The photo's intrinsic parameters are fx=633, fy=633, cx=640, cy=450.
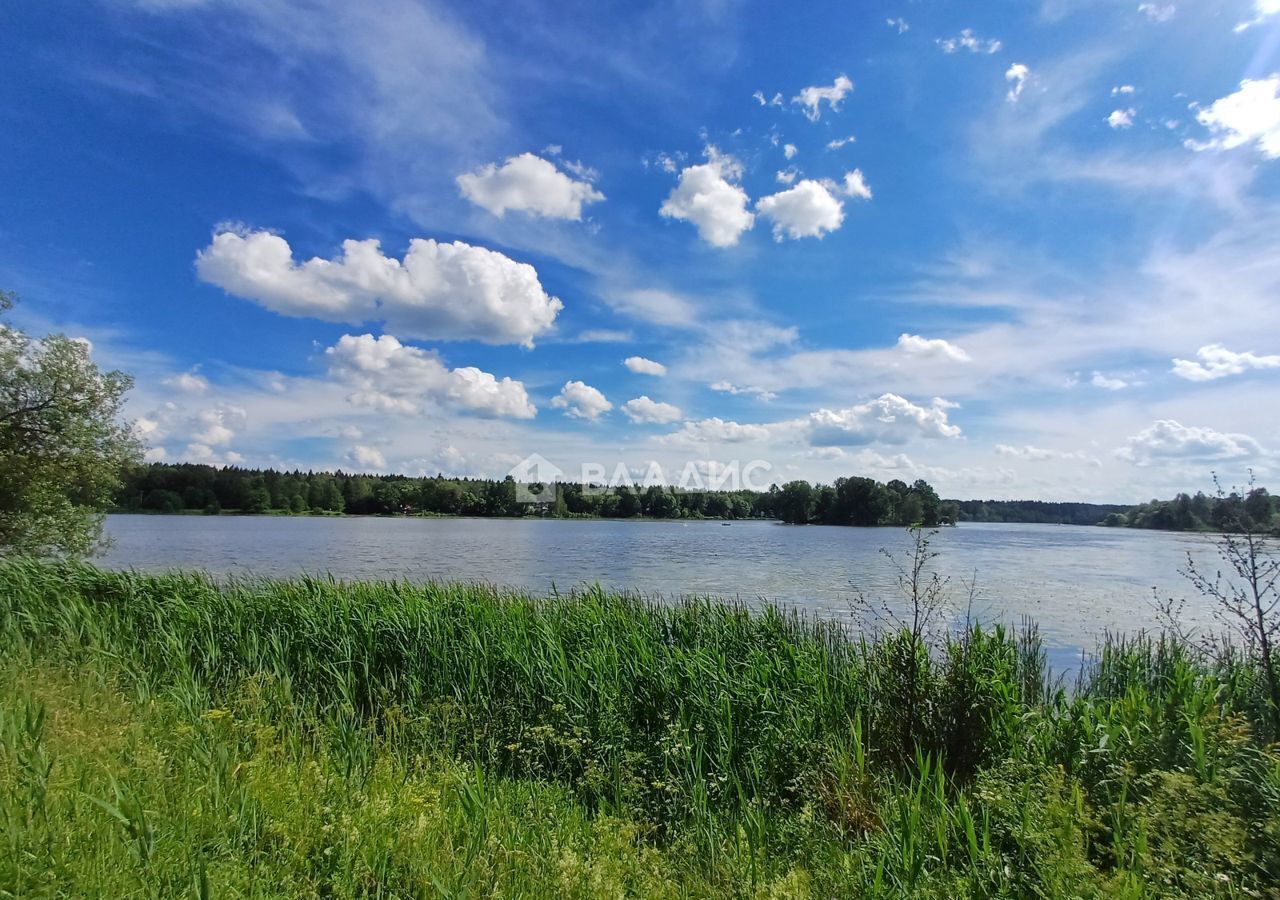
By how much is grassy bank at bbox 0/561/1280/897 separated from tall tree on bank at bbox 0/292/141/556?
11132 millimetres

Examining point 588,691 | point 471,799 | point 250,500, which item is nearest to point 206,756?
point 471,799

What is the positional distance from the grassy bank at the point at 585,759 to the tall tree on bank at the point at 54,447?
1113 centimetres

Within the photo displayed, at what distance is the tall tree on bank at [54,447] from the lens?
18438 mm

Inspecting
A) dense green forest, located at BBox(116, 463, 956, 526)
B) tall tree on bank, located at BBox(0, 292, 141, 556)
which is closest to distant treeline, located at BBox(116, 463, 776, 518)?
dense green forest, located at BBox(116, 463, 956, 526)

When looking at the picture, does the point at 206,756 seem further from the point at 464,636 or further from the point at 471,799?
the point at 464,636

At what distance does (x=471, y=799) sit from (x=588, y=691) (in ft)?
10.1

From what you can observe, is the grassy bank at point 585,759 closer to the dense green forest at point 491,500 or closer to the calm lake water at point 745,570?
the calm lake water at point 745,570

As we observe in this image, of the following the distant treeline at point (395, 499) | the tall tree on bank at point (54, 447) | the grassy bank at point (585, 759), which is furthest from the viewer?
the distant treeline at point (395, 499)

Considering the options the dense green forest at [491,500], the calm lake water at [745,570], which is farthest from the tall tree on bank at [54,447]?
the dense green forest at [491,500]

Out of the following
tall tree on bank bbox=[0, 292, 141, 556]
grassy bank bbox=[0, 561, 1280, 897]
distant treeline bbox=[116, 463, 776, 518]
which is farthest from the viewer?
distant treeline bbox=[116, 463, 776, 518]

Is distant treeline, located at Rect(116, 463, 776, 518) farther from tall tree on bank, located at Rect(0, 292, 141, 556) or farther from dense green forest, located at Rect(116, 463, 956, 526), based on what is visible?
tall tree on bank, located at Rect(0, 292, 141, 556)

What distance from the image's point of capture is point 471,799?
176 inches

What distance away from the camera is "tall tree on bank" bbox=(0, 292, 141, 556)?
18438 millimetres

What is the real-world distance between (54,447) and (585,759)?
21.7 metres
